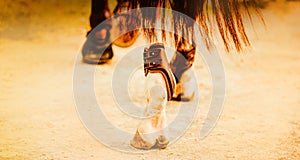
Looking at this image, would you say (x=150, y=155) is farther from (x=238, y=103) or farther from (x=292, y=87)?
(x=292, y=87)

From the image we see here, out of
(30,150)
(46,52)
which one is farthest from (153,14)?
(46,52)

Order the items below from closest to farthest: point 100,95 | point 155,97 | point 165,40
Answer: point 155,97, point 165,40, point 100,95

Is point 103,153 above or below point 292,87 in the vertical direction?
below

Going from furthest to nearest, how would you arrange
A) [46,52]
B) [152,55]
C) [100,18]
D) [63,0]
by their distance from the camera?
[63,0] → [46,52] → [100,18] → [152,55]

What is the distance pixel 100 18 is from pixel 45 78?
39 cm

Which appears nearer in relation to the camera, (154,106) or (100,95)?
(154,106)

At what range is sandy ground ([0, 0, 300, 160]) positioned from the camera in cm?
150

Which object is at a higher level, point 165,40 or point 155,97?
point 165,40

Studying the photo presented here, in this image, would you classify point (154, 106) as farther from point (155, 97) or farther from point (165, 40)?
point (165, 40)

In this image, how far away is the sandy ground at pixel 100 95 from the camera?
1497 mm

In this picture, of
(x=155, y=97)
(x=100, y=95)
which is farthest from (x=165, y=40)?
(x=100, y=95)

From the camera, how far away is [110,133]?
1.61 metres

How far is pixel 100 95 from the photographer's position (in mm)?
1948

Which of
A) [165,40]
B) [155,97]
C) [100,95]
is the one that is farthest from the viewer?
[100,95]
